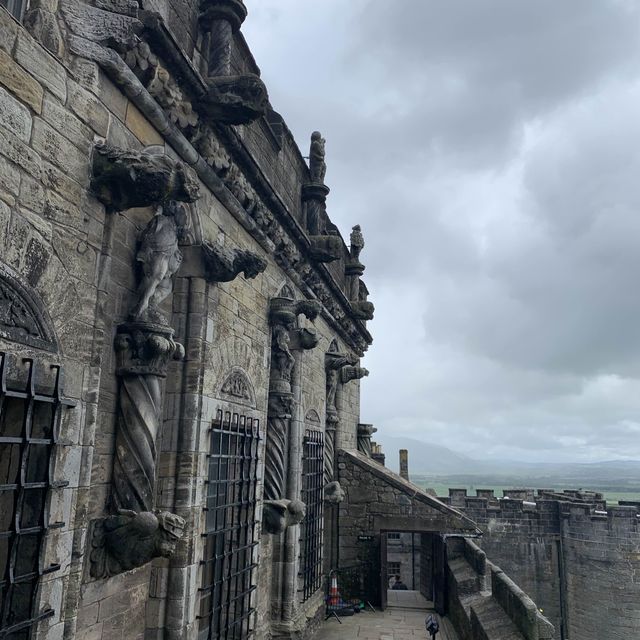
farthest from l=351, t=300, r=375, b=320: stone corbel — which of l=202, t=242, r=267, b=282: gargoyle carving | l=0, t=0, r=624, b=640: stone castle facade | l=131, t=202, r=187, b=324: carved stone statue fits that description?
l=131, t=202, r=187, b=324: carved stone statue

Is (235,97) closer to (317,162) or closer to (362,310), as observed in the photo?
(317,162)

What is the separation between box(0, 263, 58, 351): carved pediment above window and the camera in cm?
274

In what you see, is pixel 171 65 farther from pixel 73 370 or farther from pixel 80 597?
pixel 80 597

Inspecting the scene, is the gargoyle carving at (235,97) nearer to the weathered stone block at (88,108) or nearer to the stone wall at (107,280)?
the stone wall at (107,280)

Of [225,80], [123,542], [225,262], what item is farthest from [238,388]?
[225,80]

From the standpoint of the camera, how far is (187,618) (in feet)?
15.5

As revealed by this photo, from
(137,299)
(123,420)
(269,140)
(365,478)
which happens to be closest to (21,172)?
(137,299)

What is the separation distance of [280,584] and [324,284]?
479 centimetres

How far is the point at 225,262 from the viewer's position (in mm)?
5078

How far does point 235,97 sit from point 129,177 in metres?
1.69

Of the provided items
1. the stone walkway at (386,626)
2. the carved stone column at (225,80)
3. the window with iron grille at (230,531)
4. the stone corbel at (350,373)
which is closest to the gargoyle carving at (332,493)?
the stone walkway at (386,626)

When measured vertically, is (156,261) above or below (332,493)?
above

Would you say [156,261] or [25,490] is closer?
[25,490]

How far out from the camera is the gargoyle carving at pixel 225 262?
5.08 meters
